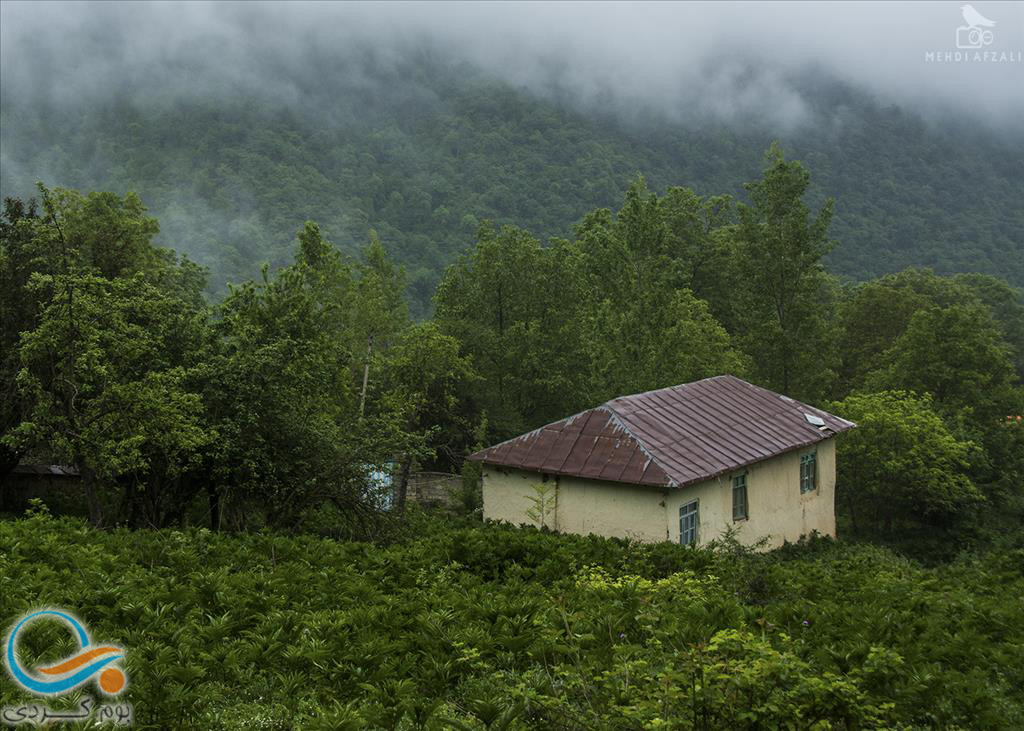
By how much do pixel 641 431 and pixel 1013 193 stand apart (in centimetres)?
7908

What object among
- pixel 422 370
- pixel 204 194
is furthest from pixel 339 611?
pixel 204 194

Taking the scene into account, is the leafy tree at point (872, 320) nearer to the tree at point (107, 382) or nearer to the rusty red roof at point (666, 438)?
the rusty red roof at point (666, 438)

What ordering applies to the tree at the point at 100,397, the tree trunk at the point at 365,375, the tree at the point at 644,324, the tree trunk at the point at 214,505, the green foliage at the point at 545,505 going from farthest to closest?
the tree at the point at 644,324 → the tree trunk at the point at 365,375 → the green foliage at the point at 545,505 → the tree trunk at the point at 214,505 → the tree at the point at 100,397

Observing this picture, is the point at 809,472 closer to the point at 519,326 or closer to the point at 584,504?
the point at 584,504

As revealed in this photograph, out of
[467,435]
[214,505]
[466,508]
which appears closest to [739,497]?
[466,508]

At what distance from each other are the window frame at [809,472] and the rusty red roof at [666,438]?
2.24 feet

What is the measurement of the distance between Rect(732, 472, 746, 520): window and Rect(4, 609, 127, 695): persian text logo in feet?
51.3

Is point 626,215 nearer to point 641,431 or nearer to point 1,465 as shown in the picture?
point 641,431

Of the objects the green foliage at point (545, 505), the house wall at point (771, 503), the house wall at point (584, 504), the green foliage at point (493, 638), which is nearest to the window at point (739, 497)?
the house wall at point (771, 503)

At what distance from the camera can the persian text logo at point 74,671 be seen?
588cm

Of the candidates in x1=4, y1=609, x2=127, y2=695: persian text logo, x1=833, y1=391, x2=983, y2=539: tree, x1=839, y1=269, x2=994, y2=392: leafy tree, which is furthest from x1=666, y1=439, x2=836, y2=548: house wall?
x1=839, y1=269, x2=994, y2=392: leafy tree

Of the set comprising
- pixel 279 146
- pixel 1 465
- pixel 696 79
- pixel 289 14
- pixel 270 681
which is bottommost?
pixel 270 681

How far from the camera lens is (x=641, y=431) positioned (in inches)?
767

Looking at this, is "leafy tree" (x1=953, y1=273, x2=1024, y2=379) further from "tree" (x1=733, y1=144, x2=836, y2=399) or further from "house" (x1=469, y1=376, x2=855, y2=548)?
"house" (x1=469, y1=376, x2=855, y2=548)
